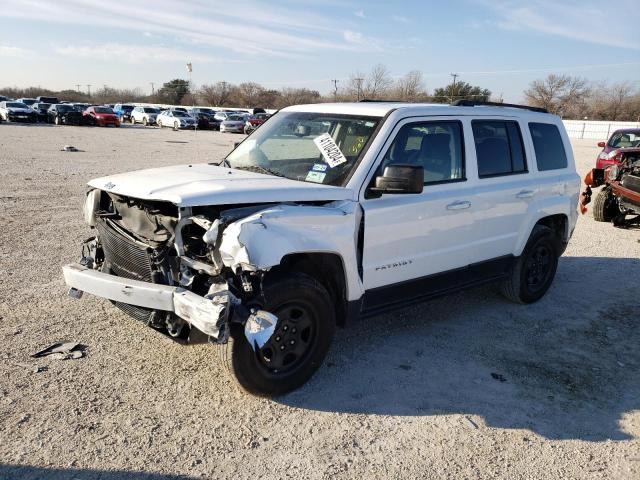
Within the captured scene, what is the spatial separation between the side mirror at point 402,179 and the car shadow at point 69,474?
2263mm

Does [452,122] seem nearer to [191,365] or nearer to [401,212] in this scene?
[401,212]

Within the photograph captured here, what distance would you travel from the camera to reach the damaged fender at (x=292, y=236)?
10.8 ft

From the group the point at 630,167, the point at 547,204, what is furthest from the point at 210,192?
the point at 630,167

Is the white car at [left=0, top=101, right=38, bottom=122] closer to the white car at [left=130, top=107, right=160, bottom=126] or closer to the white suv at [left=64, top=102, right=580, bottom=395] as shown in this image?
the white car at [left=130, top=107, right=160, bottom=126]

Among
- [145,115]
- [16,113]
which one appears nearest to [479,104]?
[16,113]

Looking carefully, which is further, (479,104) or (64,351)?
(479,104)

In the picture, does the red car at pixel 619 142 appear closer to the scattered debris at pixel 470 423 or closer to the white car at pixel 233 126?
the scattered debris at pixel 470 423

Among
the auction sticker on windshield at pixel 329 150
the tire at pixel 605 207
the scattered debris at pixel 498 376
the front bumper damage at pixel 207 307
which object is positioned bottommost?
the scattered debris at pixel 498 376

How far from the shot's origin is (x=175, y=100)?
320ft

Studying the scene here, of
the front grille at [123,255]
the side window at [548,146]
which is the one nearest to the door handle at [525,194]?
the side window at [548,146]

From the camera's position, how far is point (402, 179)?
12.5ft

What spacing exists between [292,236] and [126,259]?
4.14 ft

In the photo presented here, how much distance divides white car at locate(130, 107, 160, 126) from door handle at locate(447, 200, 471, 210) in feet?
143

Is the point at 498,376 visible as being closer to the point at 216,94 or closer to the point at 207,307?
the point at 207,307
